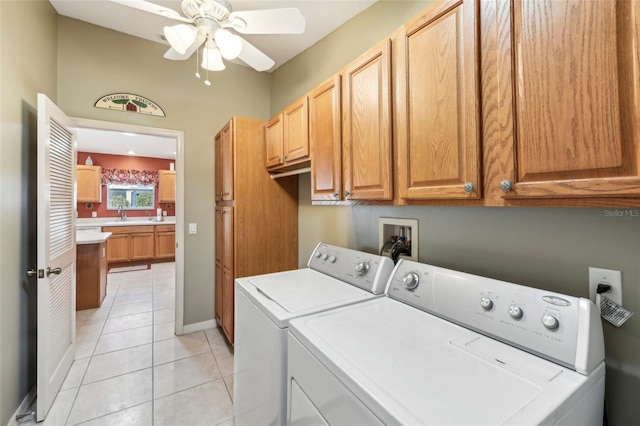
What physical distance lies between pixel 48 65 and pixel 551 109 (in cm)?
313

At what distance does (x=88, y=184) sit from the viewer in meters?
5.95

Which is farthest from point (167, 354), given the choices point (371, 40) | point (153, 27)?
point (371, 40)

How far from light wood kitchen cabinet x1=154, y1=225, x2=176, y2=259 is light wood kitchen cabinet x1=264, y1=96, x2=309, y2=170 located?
15.5 feet

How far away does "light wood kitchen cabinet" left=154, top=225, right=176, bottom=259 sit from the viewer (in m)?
6.02

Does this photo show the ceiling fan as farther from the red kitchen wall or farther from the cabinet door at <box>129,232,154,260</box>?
the red kitchen wall

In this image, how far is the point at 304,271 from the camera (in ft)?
6.10

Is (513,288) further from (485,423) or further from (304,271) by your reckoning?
(304,271)

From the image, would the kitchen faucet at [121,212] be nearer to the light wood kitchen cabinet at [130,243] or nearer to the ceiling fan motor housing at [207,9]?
the light wood kitchen cabinet at [130,243]

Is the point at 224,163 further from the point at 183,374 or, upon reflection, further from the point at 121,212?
the point at 121,212

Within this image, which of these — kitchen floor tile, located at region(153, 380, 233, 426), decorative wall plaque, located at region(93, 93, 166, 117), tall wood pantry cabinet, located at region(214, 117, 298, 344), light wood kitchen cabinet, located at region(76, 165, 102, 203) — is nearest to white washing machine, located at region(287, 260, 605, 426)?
kitchen floor tile, located at region(153, 380, 233, 426)

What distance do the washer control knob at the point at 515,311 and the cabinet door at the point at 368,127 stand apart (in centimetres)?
62

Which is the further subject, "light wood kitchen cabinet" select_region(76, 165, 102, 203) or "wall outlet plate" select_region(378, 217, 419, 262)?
"light wood kitchen cabinet" select_region(76, 165, 102, 203)

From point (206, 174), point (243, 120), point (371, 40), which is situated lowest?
point (206, 174)

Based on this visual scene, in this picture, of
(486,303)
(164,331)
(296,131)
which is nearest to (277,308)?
(486,303)
